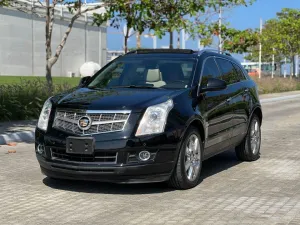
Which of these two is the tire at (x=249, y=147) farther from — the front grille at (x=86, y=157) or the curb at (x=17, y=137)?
the curb at (x=17, y=137)

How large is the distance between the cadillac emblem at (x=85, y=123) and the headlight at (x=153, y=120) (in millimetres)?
585

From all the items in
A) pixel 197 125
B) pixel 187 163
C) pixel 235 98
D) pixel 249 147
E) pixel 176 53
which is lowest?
pixel 249 147

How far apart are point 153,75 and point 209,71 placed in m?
0.93

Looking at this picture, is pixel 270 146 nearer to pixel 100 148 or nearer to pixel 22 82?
pixel 100 148

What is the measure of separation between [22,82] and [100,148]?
11.5 m

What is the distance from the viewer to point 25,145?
37.1 feet

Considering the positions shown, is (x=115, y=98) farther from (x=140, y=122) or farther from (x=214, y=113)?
(x=214, y=113)

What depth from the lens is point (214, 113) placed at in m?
7.65

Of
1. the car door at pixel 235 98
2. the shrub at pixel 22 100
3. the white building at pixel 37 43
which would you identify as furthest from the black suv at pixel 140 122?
the white building at pixel 37 43

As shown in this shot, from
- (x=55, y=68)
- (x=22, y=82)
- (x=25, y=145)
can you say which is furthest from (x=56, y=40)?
(x=25, y=145)

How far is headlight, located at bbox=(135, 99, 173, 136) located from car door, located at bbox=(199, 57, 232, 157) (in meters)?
0.86

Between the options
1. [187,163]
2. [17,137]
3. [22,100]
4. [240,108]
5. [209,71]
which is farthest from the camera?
[22,100]

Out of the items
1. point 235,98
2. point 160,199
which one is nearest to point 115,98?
point 160,199

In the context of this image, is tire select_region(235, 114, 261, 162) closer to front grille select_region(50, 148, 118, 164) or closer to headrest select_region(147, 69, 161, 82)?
headrest select_region(147, 69, 161, 82)
